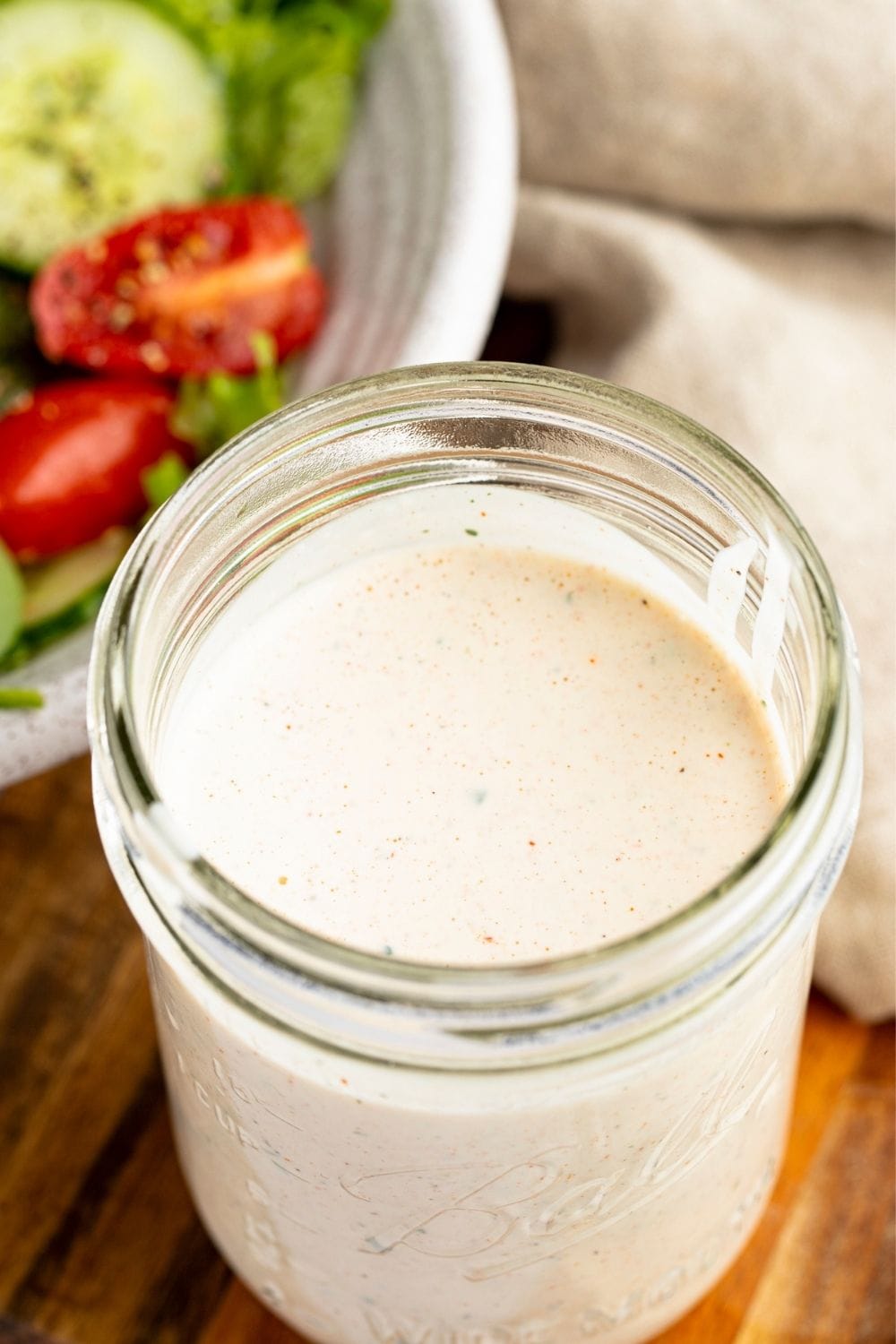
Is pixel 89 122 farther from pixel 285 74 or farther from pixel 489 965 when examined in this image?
pixel 489 965

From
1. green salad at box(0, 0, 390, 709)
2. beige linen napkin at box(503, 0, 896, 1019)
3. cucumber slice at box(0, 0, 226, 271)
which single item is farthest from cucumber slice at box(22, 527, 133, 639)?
beige linen napkin at box(503, 0, 896, 1019)

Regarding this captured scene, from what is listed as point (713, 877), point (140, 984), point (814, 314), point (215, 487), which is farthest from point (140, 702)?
point (814, 314)

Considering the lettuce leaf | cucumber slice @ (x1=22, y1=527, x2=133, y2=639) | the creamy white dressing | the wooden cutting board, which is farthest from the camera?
the lettuce leaf

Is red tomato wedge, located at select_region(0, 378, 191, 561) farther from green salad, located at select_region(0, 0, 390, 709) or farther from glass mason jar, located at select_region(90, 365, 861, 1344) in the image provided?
glass mason jar, located at select_region(90, 365, 861, 1344)

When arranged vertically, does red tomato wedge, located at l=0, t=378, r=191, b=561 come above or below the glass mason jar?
below

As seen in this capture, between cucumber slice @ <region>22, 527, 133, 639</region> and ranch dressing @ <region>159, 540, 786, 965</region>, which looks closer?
ranch dressing @ <region>159, 540, 786, 965</region>

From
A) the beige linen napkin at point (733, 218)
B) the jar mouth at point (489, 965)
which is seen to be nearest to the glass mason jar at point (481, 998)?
the jar mouth at point (489, 965)

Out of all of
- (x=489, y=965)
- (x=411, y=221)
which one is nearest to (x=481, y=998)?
(x=489, y=965)
